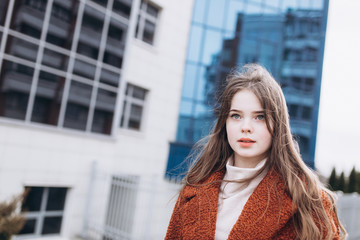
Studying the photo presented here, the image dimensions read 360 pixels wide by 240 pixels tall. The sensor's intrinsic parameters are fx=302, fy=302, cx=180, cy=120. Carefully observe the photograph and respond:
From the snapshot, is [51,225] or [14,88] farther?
[51,225]

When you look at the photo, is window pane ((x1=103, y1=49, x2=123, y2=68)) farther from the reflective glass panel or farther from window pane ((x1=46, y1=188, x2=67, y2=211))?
window pane ((x1=46, y1=188, x2=67, y2=211))

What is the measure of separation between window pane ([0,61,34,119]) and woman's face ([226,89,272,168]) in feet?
21.2

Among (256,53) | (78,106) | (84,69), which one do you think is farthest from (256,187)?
(256,53)

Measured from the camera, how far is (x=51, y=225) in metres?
7.59

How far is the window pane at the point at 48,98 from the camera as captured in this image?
7.07m

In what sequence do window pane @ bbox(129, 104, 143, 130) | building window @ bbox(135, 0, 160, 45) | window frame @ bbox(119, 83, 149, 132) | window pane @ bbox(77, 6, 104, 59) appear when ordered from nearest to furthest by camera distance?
window pane @ bbox(77, 6, 104, 59)
window frame @ bbox(119, 83, 149, 132)
window pane @ bbox(129, 104, 143, 130)
building window @ bbox(135, 0, 160, 45)

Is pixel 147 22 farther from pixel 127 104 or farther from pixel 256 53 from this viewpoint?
pixel 256 53

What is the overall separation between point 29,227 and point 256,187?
23.9 ft

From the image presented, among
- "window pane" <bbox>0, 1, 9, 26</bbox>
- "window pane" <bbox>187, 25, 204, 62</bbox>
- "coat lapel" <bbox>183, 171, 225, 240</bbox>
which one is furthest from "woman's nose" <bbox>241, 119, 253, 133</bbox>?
"window pane" <bbox>187, 25, 204, 62</bbox>

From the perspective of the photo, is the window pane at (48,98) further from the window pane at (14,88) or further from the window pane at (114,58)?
the window pane at (114,58)

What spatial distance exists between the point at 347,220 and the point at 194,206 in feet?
24.6

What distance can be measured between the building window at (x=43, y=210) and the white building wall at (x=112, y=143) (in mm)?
193

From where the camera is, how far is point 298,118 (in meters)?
13.9

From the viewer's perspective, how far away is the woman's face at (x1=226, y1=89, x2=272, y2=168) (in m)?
1.41
